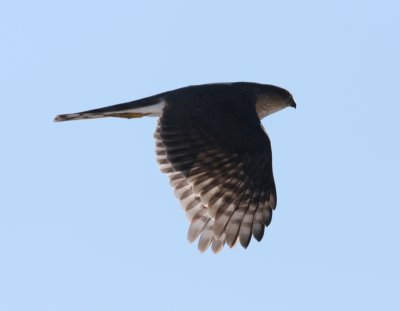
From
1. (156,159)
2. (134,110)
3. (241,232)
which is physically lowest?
(241,232)

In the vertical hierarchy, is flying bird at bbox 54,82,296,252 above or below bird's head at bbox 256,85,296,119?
below

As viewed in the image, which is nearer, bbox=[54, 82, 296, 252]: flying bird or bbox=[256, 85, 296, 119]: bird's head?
bbox=[54, 82, 296, 252]: flying bird

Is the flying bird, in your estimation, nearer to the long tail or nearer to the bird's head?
the long tail

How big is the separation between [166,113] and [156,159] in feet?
2.33

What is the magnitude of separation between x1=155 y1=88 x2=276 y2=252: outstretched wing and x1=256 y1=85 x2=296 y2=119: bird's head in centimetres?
201

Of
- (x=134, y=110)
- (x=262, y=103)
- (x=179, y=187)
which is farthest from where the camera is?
(x=262, y=103)

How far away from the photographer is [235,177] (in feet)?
35.9

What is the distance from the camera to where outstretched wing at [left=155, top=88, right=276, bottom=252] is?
10789 millimetres

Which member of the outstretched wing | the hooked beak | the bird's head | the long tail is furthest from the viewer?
the hooked beak

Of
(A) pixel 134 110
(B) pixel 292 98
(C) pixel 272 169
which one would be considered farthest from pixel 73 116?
(B) pixel 292 98

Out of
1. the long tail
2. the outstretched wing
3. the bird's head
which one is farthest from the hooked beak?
the outstretched wing

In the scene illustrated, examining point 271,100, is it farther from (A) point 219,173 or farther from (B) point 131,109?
(A) point 219,173

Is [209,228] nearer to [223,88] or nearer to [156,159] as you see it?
[156,159]

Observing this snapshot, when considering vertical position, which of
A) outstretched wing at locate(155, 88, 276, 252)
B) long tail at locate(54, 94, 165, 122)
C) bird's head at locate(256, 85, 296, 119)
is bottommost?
outstretched wing at locate(155, 88, 276, 252)
